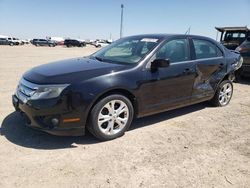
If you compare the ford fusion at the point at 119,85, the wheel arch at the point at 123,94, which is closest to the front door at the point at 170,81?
the ford fusion at the point at 119,85

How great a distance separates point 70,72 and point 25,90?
692 mm

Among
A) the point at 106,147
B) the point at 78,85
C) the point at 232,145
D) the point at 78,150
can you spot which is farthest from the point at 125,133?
the point at 232,145

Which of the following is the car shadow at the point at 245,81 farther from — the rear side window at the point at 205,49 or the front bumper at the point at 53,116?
the front bumper at the point at 53,116

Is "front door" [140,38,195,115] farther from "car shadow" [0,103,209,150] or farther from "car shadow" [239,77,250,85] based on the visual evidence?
"car shadow" [239,77,250,85]

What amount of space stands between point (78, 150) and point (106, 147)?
1.29 ft

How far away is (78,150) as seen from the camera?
3.77m

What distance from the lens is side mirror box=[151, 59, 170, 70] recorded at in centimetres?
430

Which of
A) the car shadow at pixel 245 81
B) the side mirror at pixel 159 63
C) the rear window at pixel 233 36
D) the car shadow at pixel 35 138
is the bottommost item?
the car shadow at pixel 245 81

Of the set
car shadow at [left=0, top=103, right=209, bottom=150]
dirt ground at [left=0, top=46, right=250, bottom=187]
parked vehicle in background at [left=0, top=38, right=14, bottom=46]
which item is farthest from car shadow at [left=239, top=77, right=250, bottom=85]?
parked vehicle in background at [left=0, top=38, right=14, bottom=46]

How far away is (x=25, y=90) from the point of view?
3.96 m

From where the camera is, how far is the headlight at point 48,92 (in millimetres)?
3666

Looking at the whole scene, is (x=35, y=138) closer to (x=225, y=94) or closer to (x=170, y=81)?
(x=170, y=81)

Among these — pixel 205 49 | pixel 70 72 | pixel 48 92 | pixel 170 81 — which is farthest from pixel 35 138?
pixel 205 49

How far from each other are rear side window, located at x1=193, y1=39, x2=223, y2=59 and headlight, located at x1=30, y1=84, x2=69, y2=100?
9.26ft
